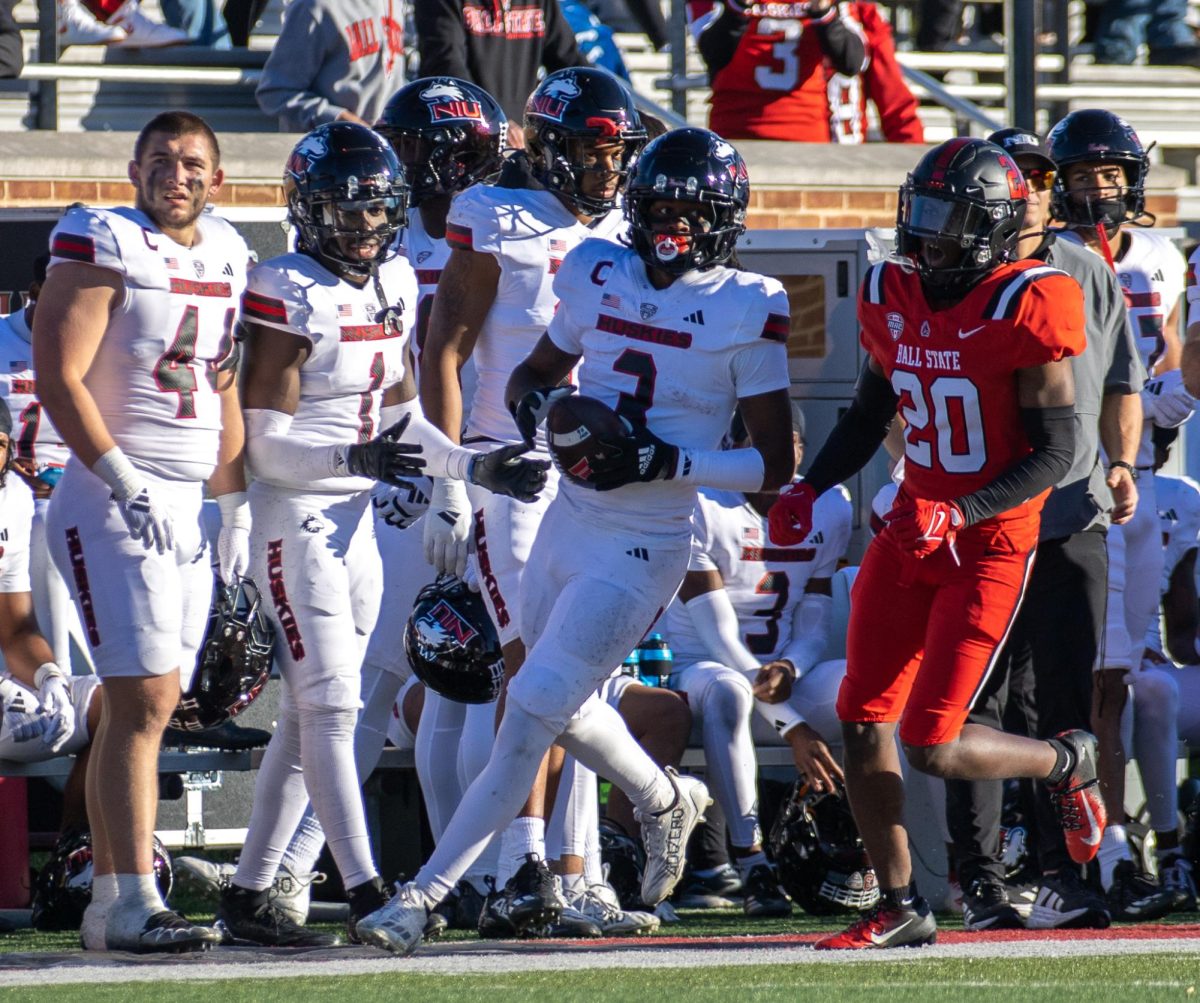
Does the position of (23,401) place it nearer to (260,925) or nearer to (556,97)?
(556,97)

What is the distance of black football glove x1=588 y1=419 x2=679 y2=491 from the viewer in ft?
16.9

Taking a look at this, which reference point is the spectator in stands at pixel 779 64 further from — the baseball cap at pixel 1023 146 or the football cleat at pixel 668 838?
the football cleat at pixel 668 838

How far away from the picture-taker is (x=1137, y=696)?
694 cm

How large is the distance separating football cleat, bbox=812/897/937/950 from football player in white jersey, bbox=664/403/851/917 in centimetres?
144

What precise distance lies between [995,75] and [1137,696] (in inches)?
261

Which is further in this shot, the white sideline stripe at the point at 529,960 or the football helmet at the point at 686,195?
the football helmet at the point at 686,195

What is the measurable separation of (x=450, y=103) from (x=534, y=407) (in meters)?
1.62

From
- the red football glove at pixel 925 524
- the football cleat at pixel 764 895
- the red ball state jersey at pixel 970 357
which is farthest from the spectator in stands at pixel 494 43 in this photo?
the red football glove at pixel 925 524

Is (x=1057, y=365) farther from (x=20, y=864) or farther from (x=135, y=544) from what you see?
(x=20, y=864)

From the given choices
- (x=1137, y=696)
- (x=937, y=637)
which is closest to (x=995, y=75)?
(x=1137, y=696)

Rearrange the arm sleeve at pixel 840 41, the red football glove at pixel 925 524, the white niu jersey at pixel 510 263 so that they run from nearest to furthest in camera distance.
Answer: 1. the red football glove at pixel 925 524
2. the white niu jersey at pixel 510 263
3. the arm sleeve at pixel 840 41

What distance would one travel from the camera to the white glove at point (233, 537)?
5.57m

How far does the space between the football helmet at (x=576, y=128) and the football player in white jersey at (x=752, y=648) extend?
3.56 ft

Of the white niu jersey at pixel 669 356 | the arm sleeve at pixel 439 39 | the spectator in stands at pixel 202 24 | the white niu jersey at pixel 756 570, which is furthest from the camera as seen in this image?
the spectator in stands at pixel 202 24
